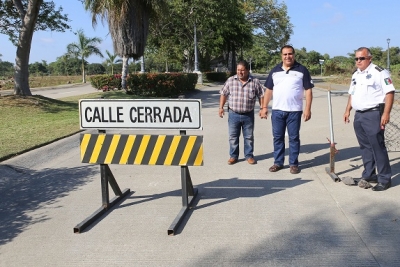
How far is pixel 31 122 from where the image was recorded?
1152cm

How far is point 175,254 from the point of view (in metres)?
3.47

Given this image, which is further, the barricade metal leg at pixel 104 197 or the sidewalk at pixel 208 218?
the barricade metal leg at pixel 104 197

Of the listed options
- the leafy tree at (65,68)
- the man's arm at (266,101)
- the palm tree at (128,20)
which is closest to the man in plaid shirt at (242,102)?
the man's arm at (266,101)

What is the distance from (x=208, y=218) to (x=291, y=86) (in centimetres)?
246

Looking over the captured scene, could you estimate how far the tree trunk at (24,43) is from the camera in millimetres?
14312

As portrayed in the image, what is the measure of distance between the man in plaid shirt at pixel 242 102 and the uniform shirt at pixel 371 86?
5.64ft

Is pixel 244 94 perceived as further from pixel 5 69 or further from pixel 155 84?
pixel 5 69

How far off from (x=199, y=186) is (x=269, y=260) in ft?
7.50

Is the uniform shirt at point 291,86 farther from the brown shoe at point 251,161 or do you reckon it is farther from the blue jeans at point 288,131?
the brown shoe at point 251,161

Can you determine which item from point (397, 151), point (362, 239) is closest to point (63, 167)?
point (362, 239)

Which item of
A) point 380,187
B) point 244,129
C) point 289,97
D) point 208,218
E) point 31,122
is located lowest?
point 208,218

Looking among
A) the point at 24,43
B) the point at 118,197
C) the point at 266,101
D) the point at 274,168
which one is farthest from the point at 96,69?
the point at 118,197

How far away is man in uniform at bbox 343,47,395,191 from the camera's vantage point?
479 centimetres

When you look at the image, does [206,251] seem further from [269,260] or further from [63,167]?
[63,167]
